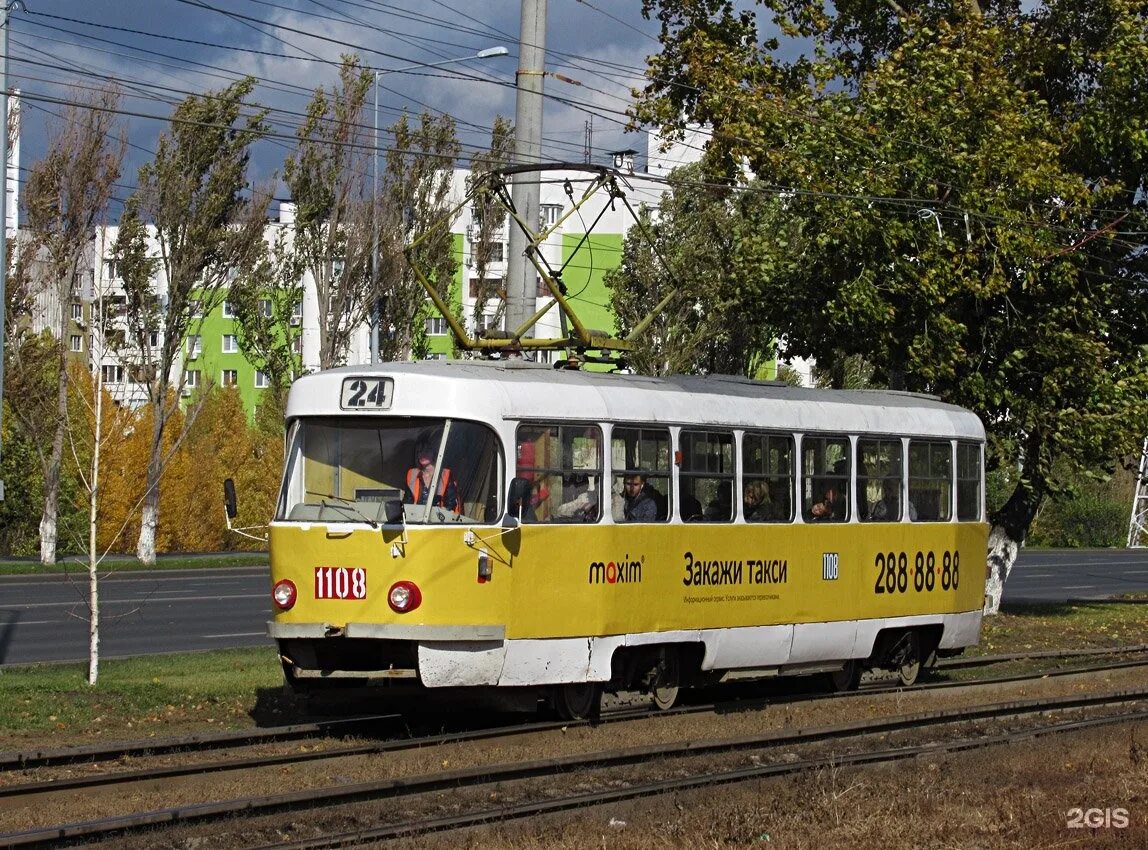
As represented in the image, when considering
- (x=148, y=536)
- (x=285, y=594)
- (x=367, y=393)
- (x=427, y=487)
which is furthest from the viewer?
(x=148, y=536)

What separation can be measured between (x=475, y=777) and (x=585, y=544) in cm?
304

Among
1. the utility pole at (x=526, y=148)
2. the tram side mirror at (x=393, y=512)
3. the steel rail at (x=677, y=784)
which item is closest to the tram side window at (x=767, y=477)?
the steel rail at (x=677, y=784)

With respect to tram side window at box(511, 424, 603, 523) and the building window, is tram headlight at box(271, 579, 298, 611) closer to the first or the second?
tram side window at box(511, 424, 603, 523)

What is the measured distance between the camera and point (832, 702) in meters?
16.1

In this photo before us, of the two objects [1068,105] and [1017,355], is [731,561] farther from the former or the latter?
[1068,105]

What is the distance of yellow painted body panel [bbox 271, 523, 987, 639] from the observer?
1258 cm

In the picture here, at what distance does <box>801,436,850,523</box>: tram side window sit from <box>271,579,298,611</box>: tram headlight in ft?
17.6

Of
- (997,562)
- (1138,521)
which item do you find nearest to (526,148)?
(997,562)

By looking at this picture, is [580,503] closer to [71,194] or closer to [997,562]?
[997,562]

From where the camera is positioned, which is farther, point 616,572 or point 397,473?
point 616,572

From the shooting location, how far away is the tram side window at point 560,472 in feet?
43.4

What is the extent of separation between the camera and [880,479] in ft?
56.1

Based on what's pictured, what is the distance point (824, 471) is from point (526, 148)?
4898 millimetres

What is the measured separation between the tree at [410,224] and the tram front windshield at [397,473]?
106 feet
